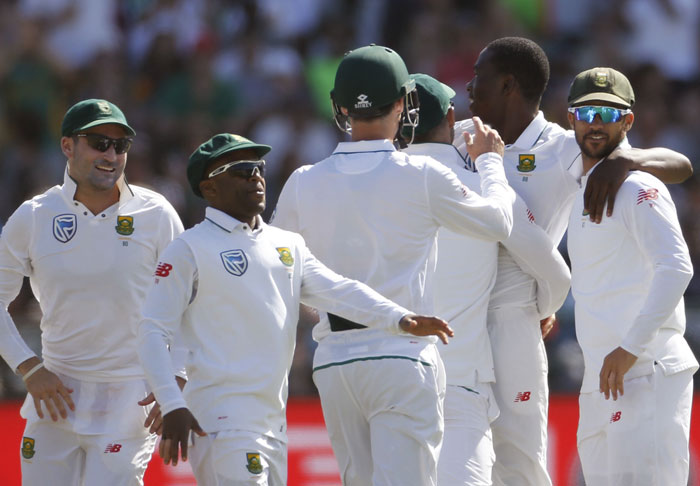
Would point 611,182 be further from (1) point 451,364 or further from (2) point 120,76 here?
(2) point 120,76

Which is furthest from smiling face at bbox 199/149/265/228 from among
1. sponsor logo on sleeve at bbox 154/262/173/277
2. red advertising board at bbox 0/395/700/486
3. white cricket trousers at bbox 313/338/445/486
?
red advertising board at bbox 0/395/700/486

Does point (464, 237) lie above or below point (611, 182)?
below

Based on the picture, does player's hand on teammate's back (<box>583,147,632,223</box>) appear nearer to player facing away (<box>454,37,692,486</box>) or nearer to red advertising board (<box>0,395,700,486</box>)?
player facing away (<box>454,37,692,486</box>)

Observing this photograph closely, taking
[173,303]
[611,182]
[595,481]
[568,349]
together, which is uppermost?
[611,182]

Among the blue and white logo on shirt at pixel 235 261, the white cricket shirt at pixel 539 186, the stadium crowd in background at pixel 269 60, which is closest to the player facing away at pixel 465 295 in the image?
the white cricket shirt at pixel 539 186

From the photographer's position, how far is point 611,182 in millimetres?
5633

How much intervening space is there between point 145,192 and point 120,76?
244 inches

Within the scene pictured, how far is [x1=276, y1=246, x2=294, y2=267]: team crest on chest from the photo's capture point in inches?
196

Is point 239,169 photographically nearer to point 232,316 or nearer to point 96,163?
point 232,316

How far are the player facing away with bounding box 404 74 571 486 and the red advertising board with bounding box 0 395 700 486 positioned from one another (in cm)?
284

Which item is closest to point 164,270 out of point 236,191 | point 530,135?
point 236,191

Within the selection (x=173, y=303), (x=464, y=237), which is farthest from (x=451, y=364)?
(x=173, y=303)

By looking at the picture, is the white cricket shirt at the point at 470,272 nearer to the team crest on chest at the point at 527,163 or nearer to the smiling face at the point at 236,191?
the team crest on chest at the point at 527,163

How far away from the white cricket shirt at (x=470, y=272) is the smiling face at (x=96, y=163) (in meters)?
1.31
